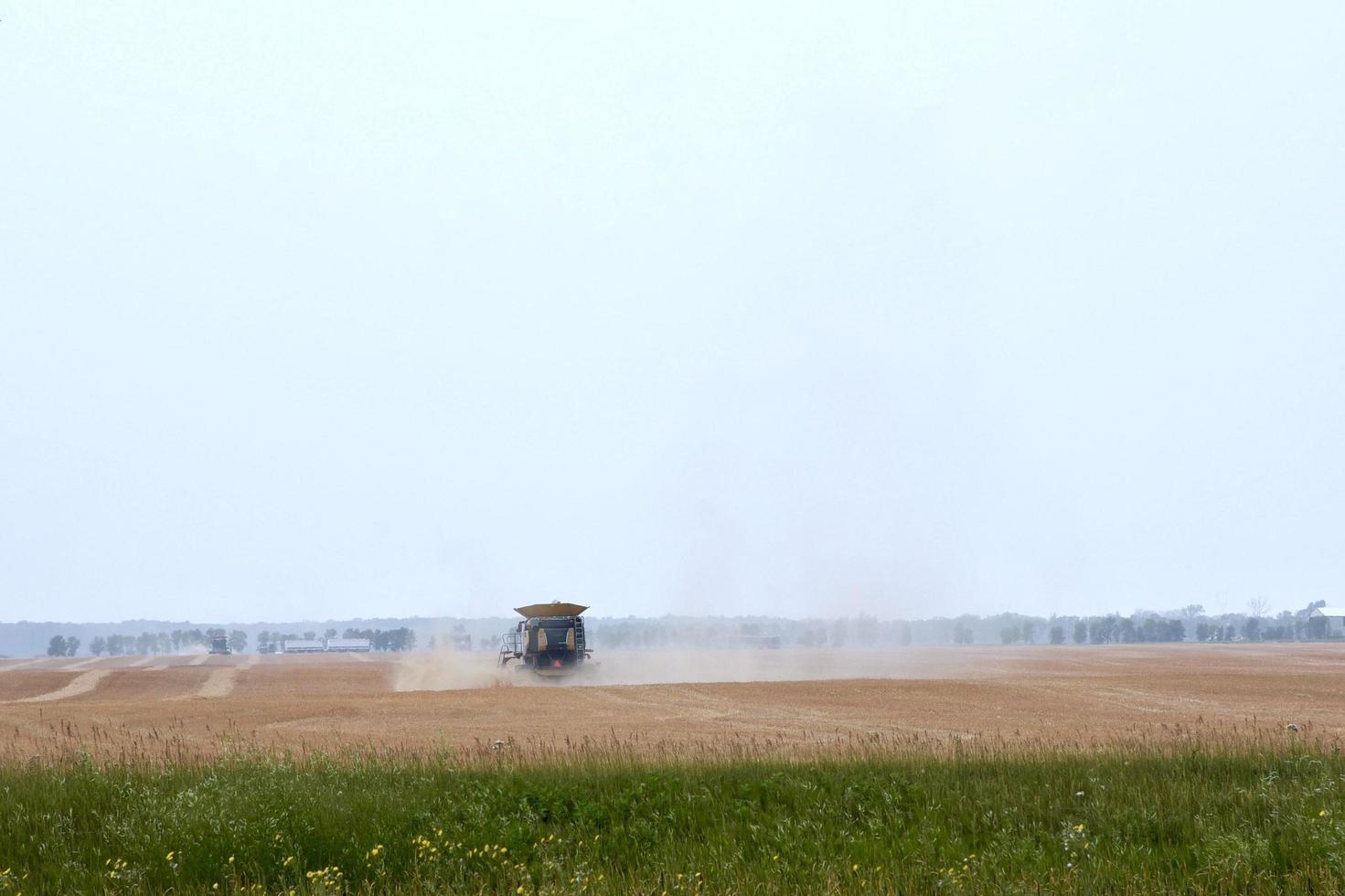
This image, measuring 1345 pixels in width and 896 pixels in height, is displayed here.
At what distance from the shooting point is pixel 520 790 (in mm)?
15289

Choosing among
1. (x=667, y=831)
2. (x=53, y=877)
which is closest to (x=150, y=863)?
(x=53, y=877)

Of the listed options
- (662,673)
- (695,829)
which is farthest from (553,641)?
(695,829)

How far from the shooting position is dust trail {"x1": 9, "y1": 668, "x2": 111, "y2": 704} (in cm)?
6294

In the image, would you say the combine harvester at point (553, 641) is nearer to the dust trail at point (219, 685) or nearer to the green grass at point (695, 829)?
the dust trail at point (219, 685)

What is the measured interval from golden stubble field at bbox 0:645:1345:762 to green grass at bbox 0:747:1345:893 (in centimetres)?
514

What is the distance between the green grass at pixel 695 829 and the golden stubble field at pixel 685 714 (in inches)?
202

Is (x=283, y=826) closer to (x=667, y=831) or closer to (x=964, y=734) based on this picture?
(x=667, y=831)

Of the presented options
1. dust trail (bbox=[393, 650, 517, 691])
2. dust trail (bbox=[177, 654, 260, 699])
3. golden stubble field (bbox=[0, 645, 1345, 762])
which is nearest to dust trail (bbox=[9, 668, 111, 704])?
golden stubble field (bbox=[0, 645, 1345, 762])

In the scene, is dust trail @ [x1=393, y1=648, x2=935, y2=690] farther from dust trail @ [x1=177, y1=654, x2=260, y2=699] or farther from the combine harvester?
dust trail @ [x1=177, y1=654, x2=260, y2=699]

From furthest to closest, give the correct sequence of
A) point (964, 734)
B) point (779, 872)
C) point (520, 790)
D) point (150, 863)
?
point (964, 734) → point (520, 790) → point (150, 863) → point (779, 872)

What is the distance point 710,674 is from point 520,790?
67349 millimetres

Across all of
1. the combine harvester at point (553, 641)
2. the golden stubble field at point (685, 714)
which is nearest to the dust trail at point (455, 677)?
the golden stubble field at point (685, 714)

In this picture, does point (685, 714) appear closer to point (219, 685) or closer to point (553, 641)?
point (553, 641)

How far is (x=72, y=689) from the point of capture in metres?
75.4
